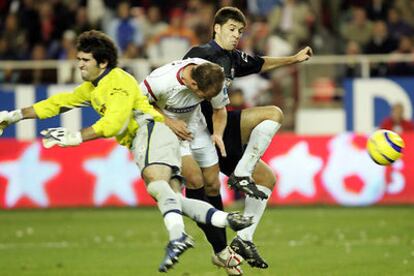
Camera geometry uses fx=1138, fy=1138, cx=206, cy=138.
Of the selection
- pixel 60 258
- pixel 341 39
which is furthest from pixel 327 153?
pixel 60 258

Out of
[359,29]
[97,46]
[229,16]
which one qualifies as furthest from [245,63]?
[359,29]

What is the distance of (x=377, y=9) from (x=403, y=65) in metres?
1.66

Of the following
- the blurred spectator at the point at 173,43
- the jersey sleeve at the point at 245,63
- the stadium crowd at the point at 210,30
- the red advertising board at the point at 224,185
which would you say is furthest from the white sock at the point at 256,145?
the blurred spectator at the point at 173,43

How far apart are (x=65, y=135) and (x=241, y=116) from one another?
2.45 m

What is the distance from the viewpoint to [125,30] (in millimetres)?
23031

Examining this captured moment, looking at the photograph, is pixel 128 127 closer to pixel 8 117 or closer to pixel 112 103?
pixel 112 103

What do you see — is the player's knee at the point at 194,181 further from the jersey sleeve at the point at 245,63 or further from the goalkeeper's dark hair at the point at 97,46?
the goalkeeper's dark hair at the point at 97,46

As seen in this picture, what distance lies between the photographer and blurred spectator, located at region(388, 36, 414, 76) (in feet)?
72.6

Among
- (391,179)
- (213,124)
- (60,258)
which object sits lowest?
(391,179)

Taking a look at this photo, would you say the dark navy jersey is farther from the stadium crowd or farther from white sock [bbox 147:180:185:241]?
the stadium crowd

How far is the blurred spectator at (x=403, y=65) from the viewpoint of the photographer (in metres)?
22.1

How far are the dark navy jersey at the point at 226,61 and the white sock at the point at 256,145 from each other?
53 centimetres

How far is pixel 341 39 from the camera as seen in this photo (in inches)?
928

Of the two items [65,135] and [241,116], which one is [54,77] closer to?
[241,116]
